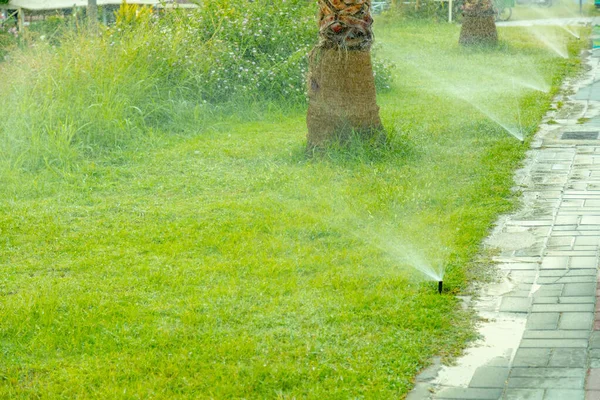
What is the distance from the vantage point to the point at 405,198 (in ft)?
23.6

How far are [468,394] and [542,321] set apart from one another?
1000 millimetres

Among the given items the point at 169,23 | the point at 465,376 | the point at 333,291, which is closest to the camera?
the point at 465,376

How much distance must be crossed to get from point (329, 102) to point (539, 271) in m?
3.54

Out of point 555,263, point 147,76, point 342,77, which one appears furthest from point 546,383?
point 147,76

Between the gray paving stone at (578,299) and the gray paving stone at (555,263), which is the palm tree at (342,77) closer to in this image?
the gray paving stone at (555,263)

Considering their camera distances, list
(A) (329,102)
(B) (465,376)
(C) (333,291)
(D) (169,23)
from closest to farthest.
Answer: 1. (B) (465,376)
2. (C) (333,291)
3. (A) (329,102)
4. (D) (169,23)

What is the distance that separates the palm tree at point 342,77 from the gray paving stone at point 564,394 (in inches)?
191

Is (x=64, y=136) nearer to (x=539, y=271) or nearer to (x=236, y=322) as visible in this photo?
(x=236, y=322)

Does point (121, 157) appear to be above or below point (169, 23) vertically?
below

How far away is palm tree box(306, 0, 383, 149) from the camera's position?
28.1 ft

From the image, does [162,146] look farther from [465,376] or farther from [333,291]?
[465,376]

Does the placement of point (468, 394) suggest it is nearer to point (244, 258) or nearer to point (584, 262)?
point (584, 262)

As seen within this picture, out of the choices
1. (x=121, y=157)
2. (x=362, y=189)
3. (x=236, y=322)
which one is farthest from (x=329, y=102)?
(x=236, y=322)

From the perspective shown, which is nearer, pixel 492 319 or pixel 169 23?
pixel 492 319
